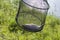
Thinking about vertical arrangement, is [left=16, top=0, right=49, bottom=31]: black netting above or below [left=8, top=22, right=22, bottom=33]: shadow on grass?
above

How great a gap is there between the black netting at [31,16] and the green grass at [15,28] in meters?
0.06

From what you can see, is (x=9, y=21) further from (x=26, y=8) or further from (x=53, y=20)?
(x=53, y=20)

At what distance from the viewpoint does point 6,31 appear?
1734 mm

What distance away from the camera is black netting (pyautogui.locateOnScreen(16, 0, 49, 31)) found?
177 centimetres

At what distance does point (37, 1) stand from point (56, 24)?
1.02 feet

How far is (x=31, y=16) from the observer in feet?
6.44

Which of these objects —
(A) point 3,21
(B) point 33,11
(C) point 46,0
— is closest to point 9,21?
(A) point 3,21

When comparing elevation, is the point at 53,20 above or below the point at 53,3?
below

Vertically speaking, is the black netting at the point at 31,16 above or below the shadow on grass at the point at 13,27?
above

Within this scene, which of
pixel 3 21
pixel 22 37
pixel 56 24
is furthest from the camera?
pixel 56 24

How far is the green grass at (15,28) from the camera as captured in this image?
1721mm

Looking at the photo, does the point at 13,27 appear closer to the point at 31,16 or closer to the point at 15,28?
the point at 15,28

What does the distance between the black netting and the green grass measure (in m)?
0.06

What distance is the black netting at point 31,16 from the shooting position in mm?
1774
